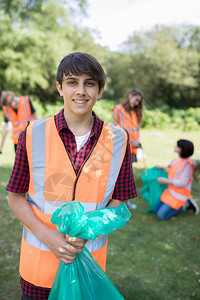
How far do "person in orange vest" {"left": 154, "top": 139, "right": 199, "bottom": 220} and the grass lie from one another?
0.21 m

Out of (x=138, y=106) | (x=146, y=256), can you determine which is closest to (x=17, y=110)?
(x=138, y=106)

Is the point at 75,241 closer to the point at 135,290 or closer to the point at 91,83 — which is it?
the point at 91,83

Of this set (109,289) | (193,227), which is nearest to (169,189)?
(193,227)

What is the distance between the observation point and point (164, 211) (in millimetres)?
4715

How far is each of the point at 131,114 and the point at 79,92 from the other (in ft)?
11.3

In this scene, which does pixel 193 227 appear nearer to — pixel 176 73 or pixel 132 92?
pixel 132 92

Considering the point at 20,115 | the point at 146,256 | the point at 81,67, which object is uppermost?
the point at 81,67

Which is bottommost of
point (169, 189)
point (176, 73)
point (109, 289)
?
point (169, 189)

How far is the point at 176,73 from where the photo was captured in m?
25.0

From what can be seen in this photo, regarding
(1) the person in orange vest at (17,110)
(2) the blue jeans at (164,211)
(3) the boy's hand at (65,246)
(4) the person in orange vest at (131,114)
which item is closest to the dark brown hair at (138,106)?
(4) the person in orange vest at (131,114)

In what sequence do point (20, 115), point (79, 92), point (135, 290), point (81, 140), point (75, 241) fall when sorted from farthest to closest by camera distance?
point (20, 115)
point (135, 290)
point (81, 140)
point (79, 92)
point (75, 241)

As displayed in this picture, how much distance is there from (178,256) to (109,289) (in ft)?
8.54

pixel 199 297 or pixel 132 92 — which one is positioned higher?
pixel 132 92

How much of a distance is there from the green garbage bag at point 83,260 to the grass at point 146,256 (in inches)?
50.6
